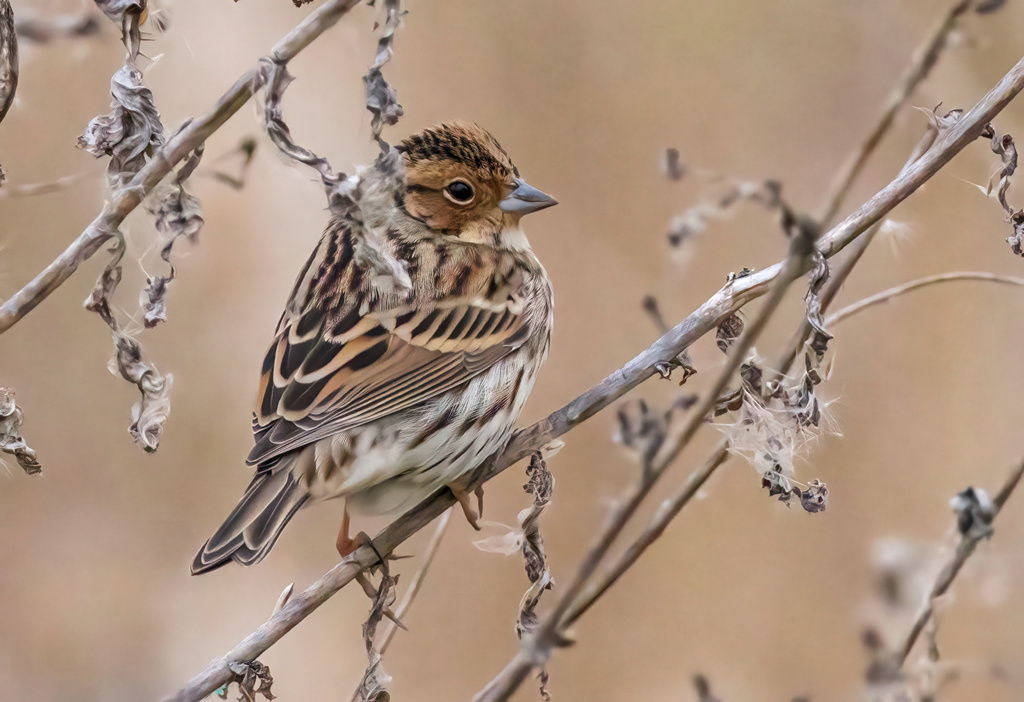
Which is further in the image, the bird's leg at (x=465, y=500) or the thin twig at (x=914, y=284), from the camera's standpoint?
the bird's leg at (x=465, y=500)

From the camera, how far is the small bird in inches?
99.6

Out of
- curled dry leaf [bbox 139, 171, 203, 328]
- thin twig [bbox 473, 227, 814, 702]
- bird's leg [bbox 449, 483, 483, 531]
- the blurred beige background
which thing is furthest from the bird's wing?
thin twig [bbox 473, 227, 814, 702]

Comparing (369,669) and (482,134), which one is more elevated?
(482,134)

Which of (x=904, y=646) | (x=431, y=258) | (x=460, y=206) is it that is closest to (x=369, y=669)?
(x=904, y=646)

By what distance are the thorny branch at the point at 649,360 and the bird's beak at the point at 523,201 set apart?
85 cm

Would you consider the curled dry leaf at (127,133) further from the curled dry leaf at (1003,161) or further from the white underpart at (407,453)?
the curled dry leaf at (1003,161)

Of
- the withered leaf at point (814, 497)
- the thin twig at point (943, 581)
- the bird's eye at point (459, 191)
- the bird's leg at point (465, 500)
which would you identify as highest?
the bird's eye at point (459, 191)

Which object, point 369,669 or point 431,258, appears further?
point 431,258

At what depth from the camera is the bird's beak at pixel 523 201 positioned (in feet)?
10.4

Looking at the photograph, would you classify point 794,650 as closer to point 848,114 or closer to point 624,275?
point 624,275

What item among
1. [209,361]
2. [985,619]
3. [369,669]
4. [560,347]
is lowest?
[985,619]

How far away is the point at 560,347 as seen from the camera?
4.48 m

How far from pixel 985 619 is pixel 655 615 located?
4.15 feet

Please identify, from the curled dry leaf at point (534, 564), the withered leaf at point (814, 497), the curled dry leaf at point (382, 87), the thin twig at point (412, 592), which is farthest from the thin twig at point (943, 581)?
the curled dry leaf at point (382, 87)
